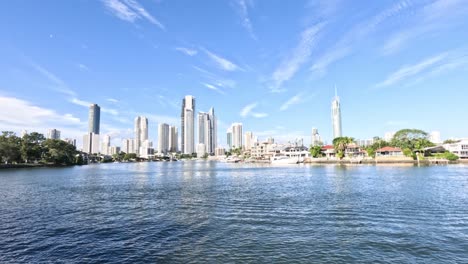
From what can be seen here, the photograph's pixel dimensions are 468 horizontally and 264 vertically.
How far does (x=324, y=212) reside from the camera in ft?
81.1

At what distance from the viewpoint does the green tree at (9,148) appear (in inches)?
4685

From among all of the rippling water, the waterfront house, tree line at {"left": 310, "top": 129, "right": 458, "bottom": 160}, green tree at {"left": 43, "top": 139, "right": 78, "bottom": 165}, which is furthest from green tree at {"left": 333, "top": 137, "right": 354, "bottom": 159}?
green tree at {"left": 43, "top": 139, "right": 78, "bottom": 165}

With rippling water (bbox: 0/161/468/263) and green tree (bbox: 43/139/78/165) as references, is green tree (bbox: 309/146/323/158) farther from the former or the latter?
green tree (bbox: 43/139/78/165)

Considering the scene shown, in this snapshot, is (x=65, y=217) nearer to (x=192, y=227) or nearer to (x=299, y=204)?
(x=192, y=227)

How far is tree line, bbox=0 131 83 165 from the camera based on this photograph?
123425 millimetres

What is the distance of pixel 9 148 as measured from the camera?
12075 cm

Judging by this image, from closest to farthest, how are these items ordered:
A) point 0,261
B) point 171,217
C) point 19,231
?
point 0,261 → point 19,231 → point 171,217

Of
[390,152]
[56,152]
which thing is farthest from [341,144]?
[56,152]

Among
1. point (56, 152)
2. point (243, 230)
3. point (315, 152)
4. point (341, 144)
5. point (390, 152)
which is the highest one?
point (341, 144)

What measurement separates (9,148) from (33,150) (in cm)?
1881

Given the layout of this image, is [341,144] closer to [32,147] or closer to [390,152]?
[390,152]

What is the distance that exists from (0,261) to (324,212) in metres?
21.5

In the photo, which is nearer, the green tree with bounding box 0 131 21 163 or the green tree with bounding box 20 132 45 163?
the green tree with bounding box 0 131 21 163

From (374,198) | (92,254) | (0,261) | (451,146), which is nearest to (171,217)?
(92,254)
